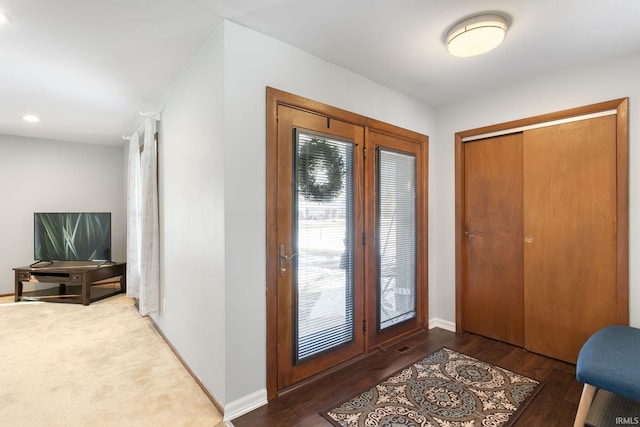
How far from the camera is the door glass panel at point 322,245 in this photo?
2285mm

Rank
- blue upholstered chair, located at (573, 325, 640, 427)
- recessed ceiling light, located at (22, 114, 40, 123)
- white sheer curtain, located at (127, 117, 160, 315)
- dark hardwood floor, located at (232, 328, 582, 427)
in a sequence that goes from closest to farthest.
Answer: blue upholstered chair, located at (573, 325, 640, 427) < dark hardwood floor, located at (232, 328, 582, 427) < white sheer curtain, located at (127, 117, 160, 315) < recessed ceiling light, located at (22, 114, 40, 123)

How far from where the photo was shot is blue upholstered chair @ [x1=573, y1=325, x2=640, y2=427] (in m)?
1.54

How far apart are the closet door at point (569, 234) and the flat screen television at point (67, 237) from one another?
19.0 ft

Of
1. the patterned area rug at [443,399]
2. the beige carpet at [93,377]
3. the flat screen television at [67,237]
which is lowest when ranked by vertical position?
the beige carpet at [93,377]

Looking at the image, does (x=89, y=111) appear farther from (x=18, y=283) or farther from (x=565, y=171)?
(x=565, y=171)

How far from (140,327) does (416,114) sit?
388cm

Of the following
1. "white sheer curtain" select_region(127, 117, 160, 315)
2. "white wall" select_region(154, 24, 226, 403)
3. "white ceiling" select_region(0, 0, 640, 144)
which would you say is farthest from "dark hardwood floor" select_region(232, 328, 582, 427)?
"white ceiling" select_region(0, 0, 640, 144)

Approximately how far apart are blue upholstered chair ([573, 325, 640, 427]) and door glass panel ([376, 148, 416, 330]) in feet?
4.81

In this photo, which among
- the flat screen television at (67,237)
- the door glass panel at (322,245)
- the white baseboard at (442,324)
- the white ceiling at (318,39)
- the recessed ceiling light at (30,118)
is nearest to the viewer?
the white ceiling at (318,39)

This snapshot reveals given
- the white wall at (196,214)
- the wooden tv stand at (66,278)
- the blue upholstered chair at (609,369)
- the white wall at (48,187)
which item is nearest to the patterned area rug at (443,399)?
the blue upholstered chair at (609,369)

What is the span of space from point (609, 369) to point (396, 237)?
1739 mm

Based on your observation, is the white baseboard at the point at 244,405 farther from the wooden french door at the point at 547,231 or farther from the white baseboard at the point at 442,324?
the wooden french door at the point at 547,231

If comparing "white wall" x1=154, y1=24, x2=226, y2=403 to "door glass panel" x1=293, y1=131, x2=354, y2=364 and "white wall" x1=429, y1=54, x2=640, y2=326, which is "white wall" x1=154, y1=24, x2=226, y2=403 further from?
"white wall" x1=429, y1=54, x2=640, y2=326

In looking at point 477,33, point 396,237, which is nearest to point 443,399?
point 396,237
